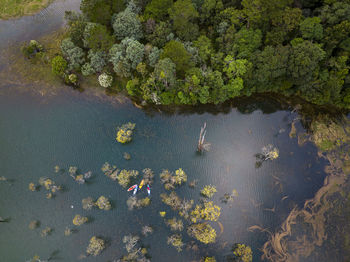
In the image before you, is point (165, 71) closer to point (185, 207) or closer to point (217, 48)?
point (217, 48)

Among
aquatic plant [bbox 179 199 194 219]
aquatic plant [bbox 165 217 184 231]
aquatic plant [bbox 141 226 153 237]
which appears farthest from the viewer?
aquatic plant [bbox 179 199 194 219]

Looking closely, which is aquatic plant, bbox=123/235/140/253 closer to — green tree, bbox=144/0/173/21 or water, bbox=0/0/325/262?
water, bbox=0/0/325/262

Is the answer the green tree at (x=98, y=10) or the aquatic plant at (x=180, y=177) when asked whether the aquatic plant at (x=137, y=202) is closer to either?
the aquatic plant at (x=180, y=177)

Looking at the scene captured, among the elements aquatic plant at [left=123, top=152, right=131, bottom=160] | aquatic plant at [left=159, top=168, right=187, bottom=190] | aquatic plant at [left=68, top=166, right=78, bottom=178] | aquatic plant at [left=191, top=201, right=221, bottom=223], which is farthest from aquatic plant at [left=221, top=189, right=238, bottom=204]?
aquatic plant at [left=68, top=166, right=78, bottom=178]

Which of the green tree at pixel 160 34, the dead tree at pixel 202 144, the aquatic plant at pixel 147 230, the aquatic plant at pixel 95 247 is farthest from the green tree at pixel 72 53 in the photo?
the aquatic plant at pixel 147 230

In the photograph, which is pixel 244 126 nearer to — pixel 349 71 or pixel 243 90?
pixel 243 90

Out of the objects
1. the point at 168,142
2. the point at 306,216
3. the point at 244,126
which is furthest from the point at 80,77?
the point at 306,216
